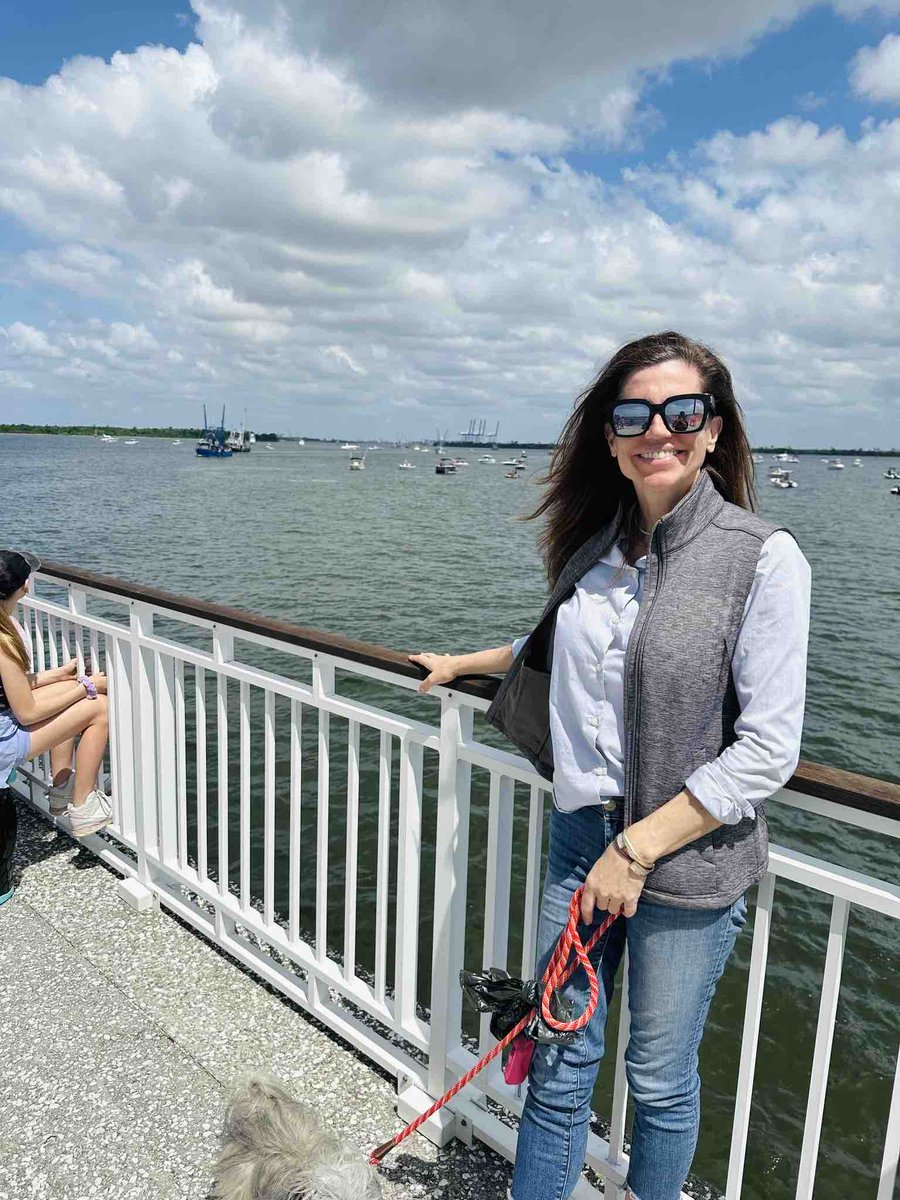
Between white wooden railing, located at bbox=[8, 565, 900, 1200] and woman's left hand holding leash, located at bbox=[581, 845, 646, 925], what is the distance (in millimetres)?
287

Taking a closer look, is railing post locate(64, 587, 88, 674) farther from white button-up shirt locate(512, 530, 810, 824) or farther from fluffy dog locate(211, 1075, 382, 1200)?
white button-up shirt locate(512, 530, 810, 824)

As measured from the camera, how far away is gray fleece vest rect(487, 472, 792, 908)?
4.88ft

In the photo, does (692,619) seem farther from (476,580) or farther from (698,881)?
(476,580)

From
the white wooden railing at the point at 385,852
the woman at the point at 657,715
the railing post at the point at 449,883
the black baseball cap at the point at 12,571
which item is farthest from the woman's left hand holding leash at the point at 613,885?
the black baseball cap at the point at 12,571

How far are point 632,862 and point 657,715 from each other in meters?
0.28

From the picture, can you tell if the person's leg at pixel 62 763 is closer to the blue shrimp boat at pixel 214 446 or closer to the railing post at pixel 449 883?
the railing post at pixel 449 883

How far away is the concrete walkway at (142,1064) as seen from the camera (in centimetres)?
220

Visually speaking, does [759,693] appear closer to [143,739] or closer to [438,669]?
[438,669]

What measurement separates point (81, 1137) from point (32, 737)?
1.74 metres

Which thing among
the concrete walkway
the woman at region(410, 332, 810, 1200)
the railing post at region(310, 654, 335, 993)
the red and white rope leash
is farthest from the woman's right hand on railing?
the concrete walkway

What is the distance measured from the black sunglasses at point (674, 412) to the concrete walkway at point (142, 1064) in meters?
1.77

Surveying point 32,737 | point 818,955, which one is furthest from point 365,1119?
point 818,955

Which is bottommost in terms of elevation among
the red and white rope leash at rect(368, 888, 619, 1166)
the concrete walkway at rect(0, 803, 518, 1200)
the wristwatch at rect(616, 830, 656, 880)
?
the concrete walkway at rect(0, 803, 518, 1200)

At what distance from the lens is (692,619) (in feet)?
4.91
